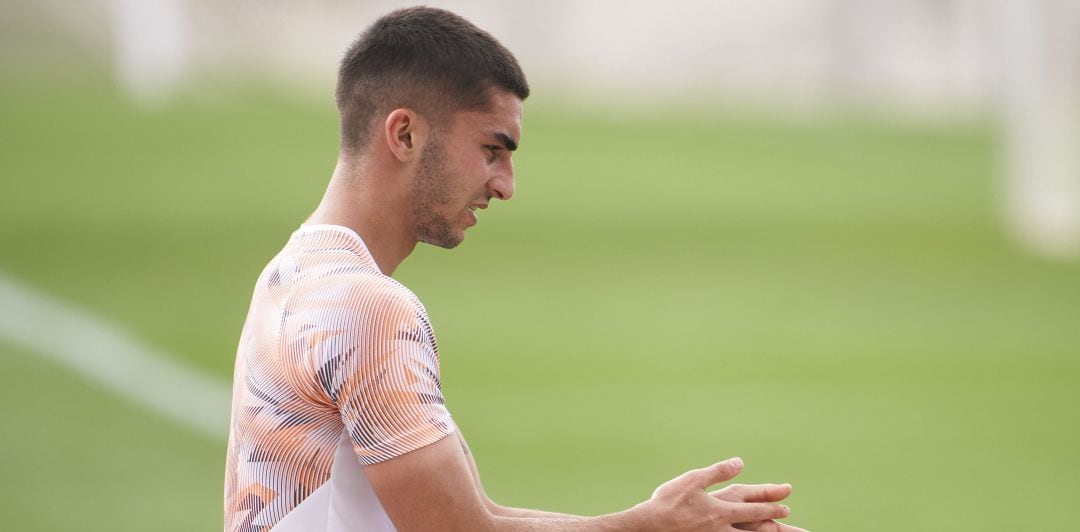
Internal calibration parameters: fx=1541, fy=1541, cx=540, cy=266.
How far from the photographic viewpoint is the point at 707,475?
3115mm

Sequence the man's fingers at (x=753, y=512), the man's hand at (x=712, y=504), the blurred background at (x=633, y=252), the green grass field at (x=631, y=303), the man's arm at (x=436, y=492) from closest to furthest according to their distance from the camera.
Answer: the man's arm at (x=436, y=492), the man's hand at (x=712, y=504), the man's fingers at (x=753, y=512), the green grass field at (x=631, y=303), the blurred background at (x=633, y=252)

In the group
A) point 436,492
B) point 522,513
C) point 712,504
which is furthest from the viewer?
point 522,513

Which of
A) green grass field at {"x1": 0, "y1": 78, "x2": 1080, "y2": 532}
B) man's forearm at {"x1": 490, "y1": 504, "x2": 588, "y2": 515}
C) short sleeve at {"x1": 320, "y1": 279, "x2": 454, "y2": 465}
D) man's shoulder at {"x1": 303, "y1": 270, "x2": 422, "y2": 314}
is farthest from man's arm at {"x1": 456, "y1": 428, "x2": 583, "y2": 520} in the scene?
green grass field at {"x1": 0, "y1": 78, "x2": 1080, "y2": 532}

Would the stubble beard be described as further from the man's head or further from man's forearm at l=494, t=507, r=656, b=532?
man's forearm at l=494, t=507, r=656, b=532

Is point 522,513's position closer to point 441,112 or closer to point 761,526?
point 761,526

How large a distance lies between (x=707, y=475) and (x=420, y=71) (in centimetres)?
101

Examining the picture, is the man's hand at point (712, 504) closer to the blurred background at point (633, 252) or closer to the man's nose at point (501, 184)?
the man's nose at point (501, 184)

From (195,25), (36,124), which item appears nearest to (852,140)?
(195,25)

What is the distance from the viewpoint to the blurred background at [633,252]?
40.3ft

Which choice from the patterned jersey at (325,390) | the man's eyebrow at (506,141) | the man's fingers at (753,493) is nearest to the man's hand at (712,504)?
the man's fingers at (753,493)

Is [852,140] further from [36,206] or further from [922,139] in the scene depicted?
[36,206]

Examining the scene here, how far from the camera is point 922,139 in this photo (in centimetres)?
2684

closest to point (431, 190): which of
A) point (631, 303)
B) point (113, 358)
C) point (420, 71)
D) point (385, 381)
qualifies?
point (420, 71)

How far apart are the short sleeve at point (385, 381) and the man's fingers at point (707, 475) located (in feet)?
1.79
